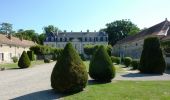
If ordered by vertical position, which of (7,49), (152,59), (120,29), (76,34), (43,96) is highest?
(120,29)

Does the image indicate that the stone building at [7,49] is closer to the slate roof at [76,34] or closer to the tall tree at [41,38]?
the slate roof at [76,34]

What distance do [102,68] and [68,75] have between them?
459 centimetres

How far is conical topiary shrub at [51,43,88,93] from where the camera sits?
12.8 meters

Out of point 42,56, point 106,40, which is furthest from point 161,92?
point 106,40

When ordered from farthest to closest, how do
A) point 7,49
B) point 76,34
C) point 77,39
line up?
1. point 76,34
2. point 77,39
3. point 7,49

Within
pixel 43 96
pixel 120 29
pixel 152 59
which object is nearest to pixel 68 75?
pixel 43 96

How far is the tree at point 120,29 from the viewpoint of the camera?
→ 111m

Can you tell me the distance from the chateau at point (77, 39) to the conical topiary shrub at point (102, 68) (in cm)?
9479

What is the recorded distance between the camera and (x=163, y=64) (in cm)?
2334

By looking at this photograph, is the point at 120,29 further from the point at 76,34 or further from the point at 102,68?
the point at 102,68

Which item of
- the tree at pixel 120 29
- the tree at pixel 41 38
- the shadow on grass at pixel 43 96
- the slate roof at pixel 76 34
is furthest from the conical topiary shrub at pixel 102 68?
the tree at pixel 41 38

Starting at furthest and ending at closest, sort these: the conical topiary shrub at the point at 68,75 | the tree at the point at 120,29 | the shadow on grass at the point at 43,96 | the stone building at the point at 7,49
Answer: the tree at the point at 120,29, the stone building at the point at 7,49, the conical topiary shrub at the point at 68,75, the shadow on grass at the point at 43,96

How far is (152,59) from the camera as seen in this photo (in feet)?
78.1

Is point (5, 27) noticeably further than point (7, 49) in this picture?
Yes
